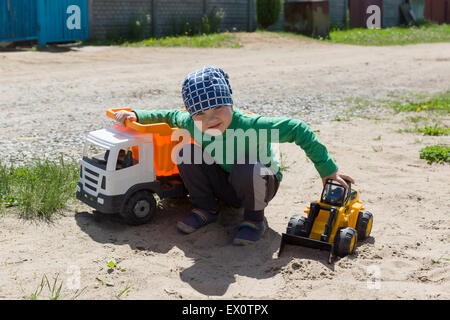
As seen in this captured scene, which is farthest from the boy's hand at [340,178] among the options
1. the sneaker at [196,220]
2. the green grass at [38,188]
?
the green grass at [38,188]

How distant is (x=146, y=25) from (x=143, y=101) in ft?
28.2

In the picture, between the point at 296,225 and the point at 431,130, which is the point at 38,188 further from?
the point at 431,130

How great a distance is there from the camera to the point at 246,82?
9227mm

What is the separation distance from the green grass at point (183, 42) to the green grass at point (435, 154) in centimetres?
1010

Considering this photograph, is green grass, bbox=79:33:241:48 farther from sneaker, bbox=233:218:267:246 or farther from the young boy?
sneaker, bbox=233:218:267:246

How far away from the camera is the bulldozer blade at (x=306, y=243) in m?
2.90

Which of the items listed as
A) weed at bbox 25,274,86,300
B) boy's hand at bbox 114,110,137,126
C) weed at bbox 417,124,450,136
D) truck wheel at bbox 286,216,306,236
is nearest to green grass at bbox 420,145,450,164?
weed at bbox 417,124,450,136

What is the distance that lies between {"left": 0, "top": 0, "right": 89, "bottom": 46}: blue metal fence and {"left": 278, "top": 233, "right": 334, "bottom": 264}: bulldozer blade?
37.6ft

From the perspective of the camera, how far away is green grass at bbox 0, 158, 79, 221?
3.46 metres

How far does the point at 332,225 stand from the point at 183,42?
39.4ft

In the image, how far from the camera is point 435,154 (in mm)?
4754

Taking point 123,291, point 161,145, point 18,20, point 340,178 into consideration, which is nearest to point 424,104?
point 340,178
